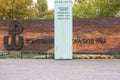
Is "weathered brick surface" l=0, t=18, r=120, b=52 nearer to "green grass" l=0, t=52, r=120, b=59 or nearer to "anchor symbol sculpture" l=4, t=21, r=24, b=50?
"anchor symbol sculpture" l=4, t=21, r=24, b=50

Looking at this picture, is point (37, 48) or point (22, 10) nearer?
point (37, 48)

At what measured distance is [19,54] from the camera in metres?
24.1

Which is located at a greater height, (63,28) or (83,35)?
(63,28)

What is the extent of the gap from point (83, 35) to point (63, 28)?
3.32 meters

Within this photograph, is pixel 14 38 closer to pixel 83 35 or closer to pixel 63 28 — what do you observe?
pixel 83 35

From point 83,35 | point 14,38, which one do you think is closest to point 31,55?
point 14,38

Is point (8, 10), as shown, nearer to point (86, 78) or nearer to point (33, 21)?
point (33, 21)

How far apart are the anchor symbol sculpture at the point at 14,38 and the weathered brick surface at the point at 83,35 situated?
250 mm

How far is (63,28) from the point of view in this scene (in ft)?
71.1

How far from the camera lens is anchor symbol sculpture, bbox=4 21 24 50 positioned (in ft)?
83.3

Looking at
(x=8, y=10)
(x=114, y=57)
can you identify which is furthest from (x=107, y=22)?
(x=8, y=10)

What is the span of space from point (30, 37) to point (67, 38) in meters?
4.28

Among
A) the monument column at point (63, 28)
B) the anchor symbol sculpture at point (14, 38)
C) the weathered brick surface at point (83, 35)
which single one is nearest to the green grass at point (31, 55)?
the weathered brick surface at point (83, 35)

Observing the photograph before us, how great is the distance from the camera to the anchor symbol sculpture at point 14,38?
25375 millimetres
